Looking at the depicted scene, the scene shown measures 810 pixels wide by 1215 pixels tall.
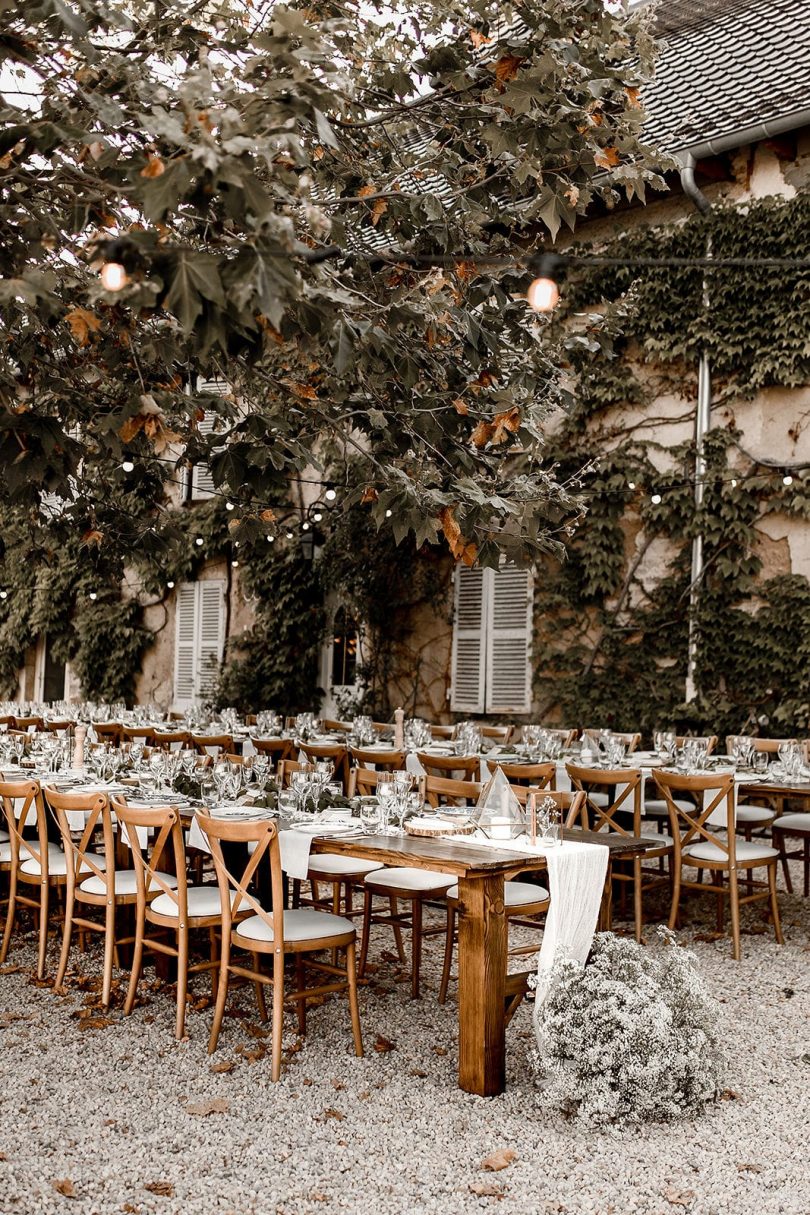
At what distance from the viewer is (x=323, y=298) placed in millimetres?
3436

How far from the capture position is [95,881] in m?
5.07

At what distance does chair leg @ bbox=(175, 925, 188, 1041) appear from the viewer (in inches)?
173

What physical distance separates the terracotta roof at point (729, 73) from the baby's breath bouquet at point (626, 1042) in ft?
25.8

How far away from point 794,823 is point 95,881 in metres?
4.10

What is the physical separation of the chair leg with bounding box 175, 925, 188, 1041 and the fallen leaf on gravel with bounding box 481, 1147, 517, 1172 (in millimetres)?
1512

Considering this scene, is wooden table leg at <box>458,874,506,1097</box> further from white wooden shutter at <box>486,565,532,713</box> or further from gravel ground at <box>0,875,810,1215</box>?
white wooden shutter at <box>486,565,532,713</box>

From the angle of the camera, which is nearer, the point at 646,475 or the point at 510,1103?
the point at 510,1103

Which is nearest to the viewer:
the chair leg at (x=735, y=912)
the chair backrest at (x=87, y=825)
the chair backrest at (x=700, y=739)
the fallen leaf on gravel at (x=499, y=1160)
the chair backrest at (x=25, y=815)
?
the fallen leaf on gravel at (x=499, y=1160)

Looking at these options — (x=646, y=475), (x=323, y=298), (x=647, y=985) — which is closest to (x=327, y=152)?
(x=323, y=298)

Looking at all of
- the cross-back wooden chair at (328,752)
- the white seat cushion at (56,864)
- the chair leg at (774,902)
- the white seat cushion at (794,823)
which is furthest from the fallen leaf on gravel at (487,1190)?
the cross-back wooden chair at (328,752)

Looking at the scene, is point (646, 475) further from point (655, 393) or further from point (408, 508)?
point (408, 508)

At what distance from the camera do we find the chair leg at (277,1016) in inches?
157

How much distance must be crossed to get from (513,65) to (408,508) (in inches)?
64.1

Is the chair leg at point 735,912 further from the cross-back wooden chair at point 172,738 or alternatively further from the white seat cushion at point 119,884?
the cross-back wooden chair at point 172,738
